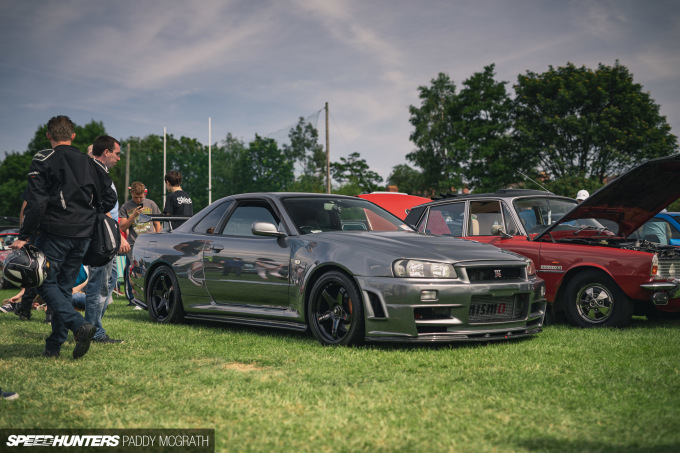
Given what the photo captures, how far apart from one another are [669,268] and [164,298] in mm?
5865

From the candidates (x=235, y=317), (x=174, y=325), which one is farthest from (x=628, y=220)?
(x=174, y=325)

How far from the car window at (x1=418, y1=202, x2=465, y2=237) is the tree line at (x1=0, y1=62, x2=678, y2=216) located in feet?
93.3

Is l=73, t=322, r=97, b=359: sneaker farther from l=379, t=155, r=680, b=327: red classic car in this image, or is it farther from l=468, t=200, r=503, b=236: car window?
l=468, t=200, r=503, b=236: car window

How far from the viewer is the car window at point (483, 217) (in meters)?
8.62

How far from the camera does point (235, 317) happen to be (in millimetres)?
7234

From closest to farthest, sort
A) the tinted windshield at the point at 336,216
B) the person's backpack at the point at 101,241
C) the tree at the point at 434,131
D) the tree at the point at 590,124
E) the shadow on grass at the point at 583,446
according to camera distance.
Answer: the shadow on grass at the point at 583,446 → the person's backpack at the point at 101,241 → the tinted windshield at the point at 336,216 → the tree at the point at 590,124 → the tree at the point at 434,131

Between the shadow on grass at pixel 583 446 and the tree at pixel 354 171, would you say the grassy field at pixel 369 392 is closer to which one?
the shadow on grass at pixel 583 446

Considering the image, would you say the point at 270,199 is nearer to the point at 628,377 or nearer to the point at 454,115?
the point at 628,377

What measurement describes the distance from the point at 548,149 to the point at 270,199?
35528 mm

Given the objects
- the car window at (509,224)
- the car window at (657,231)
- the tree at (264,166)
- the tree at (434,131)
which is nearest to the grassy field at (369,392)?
the car window at (509,224)

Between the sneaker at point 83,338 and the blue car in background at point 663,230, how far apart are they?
7815 millimetres

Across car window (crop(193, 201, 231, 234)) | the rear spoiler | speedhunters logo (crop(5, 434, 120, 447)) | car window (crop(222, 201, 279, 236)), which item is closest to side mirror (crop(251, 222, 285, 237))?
car window (crop(222, 201, 279, 236))

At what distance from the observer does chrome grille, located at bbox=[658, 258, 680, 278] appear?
24.2 feet

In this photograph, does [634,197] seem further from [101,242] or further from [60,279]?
[60,279]
